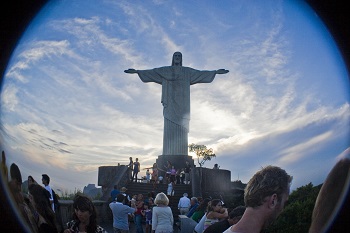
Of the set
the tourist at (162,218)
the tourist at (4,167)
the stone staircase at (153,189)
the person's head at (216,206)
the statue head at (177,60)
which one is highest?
Result: the statue head at (177,60)

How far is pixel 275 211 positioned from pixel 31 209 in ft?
5.06

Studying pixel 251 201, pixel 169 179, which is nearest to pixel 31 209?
pixel 251 201

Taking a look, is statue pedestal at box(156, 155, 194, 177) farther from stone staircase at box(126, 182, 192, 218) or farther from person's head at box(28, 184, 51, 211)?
person's head at box(28, 184, 51, 211)

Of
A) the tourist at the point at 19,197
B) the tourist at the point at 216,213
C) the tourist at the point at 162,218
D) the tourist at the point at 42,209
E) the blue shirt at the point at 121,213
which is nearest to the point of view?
the tourist at the point at 19,197

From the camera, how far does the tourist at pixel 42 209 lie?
2.32 meters

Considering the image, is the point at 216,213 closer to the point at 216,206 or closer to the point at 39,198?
the point at 216,206

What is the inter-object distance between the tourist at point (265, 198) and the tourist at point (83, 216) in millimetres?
1209

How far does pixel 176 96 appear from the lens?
811 inches

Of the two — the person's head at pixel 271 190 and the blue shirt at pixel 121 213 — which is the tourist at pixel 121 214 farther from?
the person's head at pixel 271 190

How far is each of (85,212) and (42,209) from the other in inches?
11.5

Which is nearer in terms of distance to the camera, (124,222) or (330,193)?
(330,193)

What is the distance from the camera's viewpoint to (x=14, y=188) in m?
2.01

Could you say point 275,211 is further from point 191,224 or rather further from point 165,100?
point 165,100

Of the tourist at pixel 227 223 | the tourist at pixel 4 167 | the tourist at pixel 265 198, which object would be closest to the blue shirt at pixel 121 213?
the tourist at pixel 227 223
